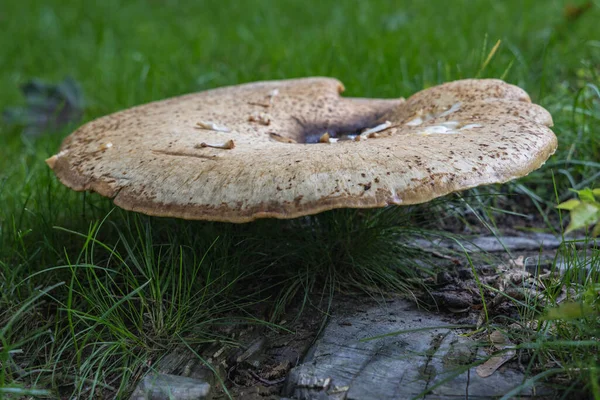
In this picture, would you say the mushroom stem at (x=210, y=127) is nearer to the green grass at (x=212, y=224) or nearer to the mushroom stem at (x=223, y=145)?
the mushroom stem at (x=223, y=145)

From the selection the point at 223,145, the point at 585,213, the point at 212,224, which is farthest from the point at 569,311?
the point at 212,224

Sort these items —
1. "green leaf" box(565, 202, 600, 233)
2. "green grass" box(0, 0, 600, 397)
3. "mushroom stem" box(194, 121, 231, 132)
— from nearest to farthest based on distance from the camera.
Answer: "green leaf" box(565, 202, 600, 233), "green grass" box(0, 0, 600, 397), "mushroom stem" box(194, 121, 231, 132)

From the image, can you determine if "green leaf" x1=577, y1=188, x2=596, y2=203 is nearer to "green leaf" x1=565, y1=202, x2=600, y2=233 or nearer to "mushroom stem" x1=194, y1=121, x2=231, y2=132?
"green leaf" x1=565, y1=202, x2=600, y2=233

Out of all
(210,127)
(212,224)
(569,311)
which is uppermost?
(210,127)

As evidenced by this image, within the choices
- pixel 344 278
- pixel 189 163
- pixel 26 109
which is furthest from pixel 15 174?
pixel 344 278

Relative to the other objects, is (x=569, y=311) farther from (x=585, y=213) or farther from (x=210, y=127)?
(x=210, y=127)

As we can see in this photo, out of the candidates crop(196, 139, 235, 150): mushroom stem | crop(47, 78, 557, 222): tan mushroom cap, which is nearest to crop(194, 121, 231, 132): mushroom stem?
crop(47, 78, 557, 222): tan mushroom cap

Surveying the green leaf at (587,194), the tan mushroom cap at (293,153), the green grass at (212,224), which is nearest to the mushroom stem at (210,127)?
the tan mushroom cap at (293,153)
